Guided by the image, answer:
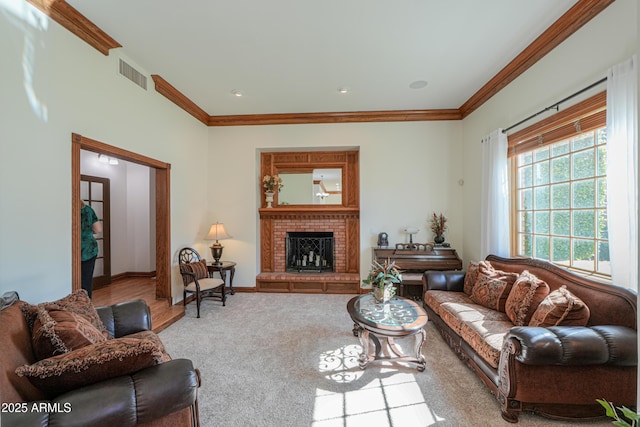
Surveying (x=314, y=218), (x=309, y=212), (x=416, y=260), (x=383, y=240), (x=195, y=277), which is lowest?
(x=195, y=277)

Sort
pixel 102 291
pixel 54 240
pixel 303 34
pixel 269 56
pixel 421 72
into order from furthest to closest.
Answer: pixel 102 291 → pixel 421 72 → pixel 269 56 → pixel 303 34 → pixel 54 240

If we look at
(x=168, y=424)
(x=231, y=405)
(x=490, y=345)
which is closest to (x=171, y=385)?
(x=168, y=424)

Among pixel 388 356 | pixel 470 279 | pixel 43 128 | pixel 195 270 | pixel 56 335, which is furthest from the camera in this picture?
pixel 195 270

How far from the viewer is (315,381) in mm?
2068

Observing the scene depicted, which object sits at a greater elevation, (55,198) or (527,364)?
(55,198)

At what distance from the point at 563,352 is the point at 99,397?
8.22 ft

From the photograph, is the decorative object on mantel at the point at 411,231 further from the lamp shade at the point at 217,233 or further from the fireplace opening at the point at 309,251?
the lamp shade at the point at 217,233

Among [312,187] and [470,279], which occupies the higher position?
[312,187]

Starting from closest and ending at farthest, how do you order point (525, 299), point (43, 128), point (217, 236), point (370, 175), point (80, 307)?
point (80, 307) < point (43, 128) < point (525, 299) < point (217, 236) < point (370, 175)

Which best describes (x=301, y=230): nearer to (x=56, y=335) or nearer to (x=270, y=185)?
(x=270, y=185)

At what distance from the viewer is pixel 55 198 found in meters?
2.10

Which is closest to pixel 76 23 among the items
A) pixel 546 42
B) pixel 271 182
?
pixel 271 182

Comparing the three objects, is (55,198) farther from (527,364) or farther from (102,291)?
(527,364)

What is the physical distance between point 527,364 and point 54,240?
12.1 feet
